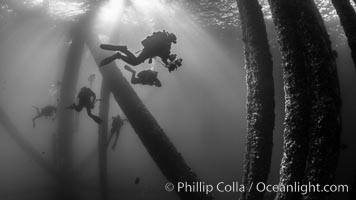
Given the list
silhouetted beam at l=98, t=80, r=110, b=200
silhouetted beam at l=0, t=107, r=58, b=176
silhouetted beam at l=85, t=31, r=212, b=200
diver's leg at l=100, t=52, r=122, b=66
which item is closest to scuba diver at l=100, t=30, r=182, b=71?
diver's leg at l=100, t=52, r=122, b=66

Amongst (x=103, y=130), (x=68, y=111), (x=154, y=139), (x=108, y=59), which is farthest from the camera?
(x=68, y=111)

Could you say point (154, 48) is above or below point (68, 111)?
above

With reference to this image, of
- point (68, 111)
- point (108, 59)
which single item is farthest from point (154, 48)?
point (68, 111)

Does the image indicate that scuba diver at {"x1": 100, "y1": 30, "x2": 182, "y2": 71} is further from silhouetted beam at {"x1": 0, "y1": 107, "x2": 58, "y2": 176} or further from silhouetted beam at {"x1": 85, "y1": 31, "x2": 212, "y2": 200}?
silhouetted beam at {"x1": 0, "y1": 107, "x2": 58, "y2": 176}

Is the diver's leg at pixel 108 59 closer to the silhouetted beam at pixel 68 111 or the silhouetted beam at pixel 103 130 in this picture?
the silhouetted beam at pixel 103 130

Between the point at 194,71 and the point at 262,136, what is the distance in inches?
1435

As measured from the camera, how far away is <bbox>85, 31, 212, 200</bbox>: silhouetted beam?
12.3 feet

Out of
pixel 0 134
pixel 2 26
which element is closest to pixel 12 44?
pixel 2 26

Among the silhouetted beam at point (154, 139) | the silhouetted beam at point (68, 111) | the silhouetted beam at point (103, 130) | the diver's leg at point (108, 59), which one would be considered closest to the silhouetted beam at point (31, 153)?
the silhouetted beam at point (68, 111)

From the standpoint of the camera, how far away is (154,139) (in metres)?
4.08

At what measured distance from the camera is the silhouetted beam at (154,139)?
3734mm

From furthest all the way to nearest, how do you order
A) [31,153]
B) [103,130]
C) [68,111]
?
[31,153] → [68,111] → [103,130]

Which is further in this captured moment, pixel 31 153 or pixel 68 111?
pixel 31 153

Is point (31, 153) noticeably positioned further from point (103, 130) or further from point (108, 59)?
point (108, 59)
